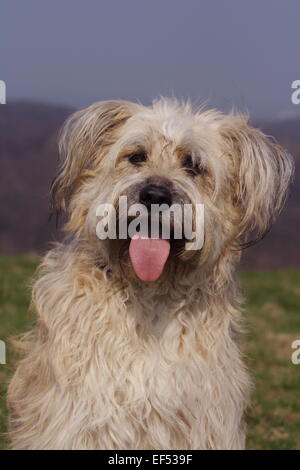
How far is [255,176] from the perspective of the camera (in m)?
4.52

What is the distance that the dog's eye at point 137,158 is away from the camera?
438cm

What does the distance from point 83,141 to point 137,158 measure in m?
0.33

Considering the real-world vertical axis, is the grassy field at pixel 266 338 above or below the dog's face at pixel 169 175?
below

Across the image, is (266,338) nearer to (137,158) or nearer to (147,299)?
(147,299)

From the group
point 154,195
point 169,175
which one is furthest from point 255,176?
point 154,195

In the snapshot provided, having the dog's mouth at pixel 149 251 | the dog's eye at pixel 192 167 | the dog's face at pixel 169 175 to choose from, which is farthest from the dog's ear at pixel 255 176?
the dog's mouth at pixel 149 251

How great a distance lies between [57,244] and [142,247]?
0.64m

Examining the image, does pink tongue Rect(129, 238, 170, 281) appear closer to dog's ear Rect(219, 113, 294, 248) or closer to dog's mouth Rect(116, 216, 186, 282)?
dog's mouth Rect(116, 216, 186, 282)

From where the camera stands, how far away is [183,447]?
14.6ft

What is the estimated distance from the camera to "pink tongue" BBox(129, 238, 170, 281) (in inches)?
166

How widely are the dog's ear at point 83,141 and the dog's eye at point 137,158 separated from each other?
0.80 feet

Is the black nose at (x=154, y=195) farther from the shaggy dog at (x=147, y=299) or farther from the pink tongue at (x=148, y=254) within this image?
the pink tongue at (x=148, y=254)
